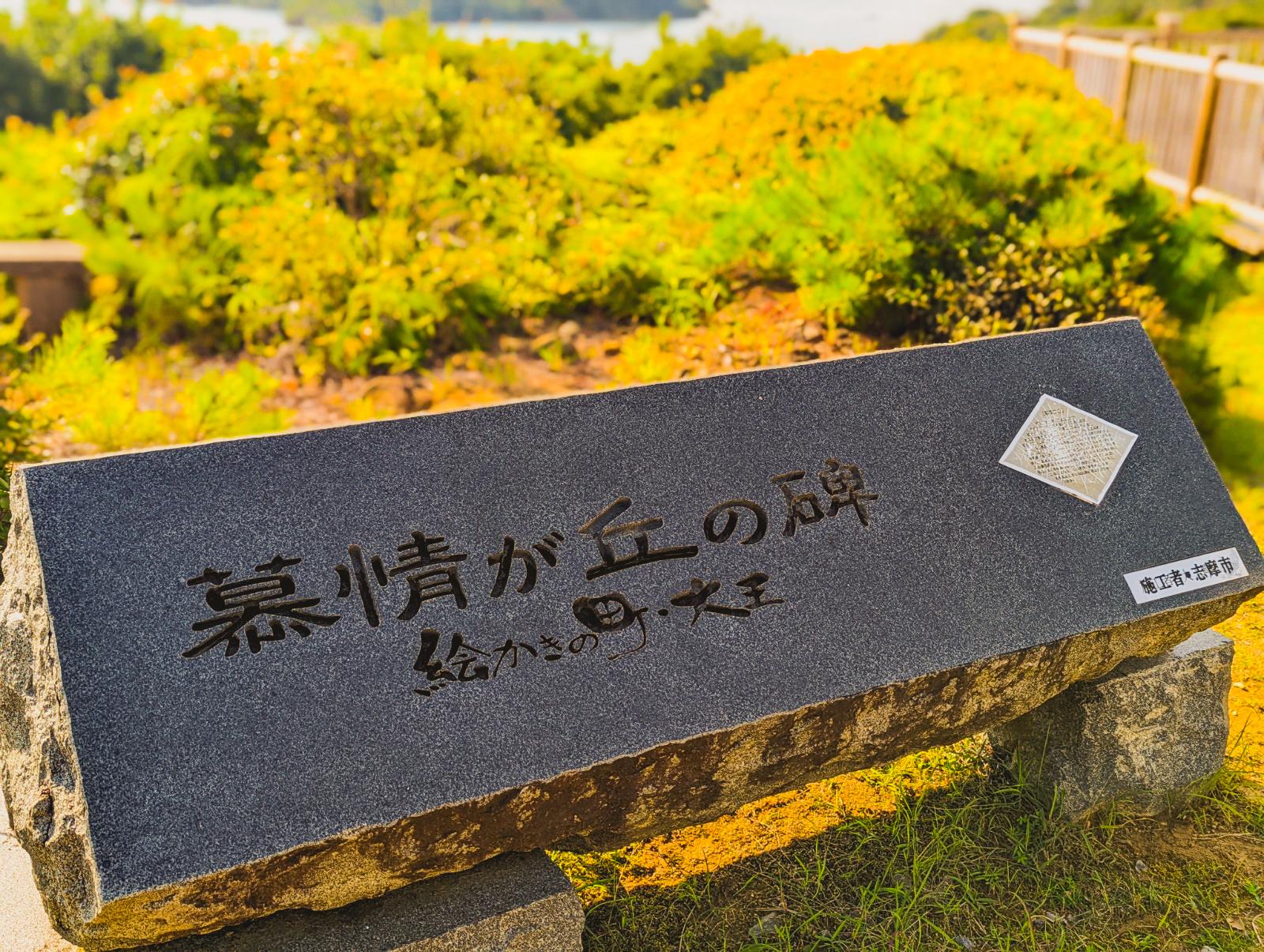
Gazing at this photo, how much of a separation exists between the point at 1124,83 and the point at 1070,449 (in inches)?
289

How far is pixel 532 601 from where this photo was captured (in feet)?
6.59

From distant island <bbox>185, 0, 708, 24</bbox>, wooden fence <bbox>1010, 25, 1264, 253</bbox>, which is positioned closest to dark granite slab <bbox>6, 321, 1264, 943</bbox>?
wooden fence <bbox>1010, 25, 1264, 253</bbox>

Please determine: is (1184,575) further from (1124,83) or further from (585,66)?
(585,66)

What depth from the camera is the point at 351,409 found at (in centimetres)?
447

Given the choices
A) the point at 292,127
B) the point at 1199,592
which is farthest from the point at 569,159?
the point at 1199,592

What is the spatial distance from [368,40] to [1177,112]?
623 centimetres

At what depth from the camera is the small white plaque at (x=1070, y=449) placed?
8.18ft

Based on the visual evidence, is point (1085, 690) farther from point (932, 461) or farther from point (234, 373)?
point (234, 373)

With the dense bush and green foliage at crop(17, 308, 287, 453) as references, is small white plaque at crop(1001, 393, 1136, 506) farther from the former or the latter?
green foliage at crop(17, 308, 287, 453)

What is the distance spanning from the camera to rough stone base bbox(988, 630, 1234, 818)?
2.60m

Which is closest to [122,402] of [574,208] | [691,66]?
[574,208]

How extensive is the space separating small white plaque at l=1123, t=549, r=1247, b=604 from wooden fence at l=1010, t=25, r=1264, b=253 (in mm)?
5106

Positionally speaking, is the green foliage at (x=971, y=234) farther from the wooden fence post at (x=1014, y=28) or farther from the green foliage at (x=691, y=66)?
the wooden fence post at (x=1014, y=28)

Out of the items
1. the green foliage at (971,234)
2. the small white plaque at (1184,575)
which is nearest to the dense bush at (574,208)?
the green foliage at (971,234)
